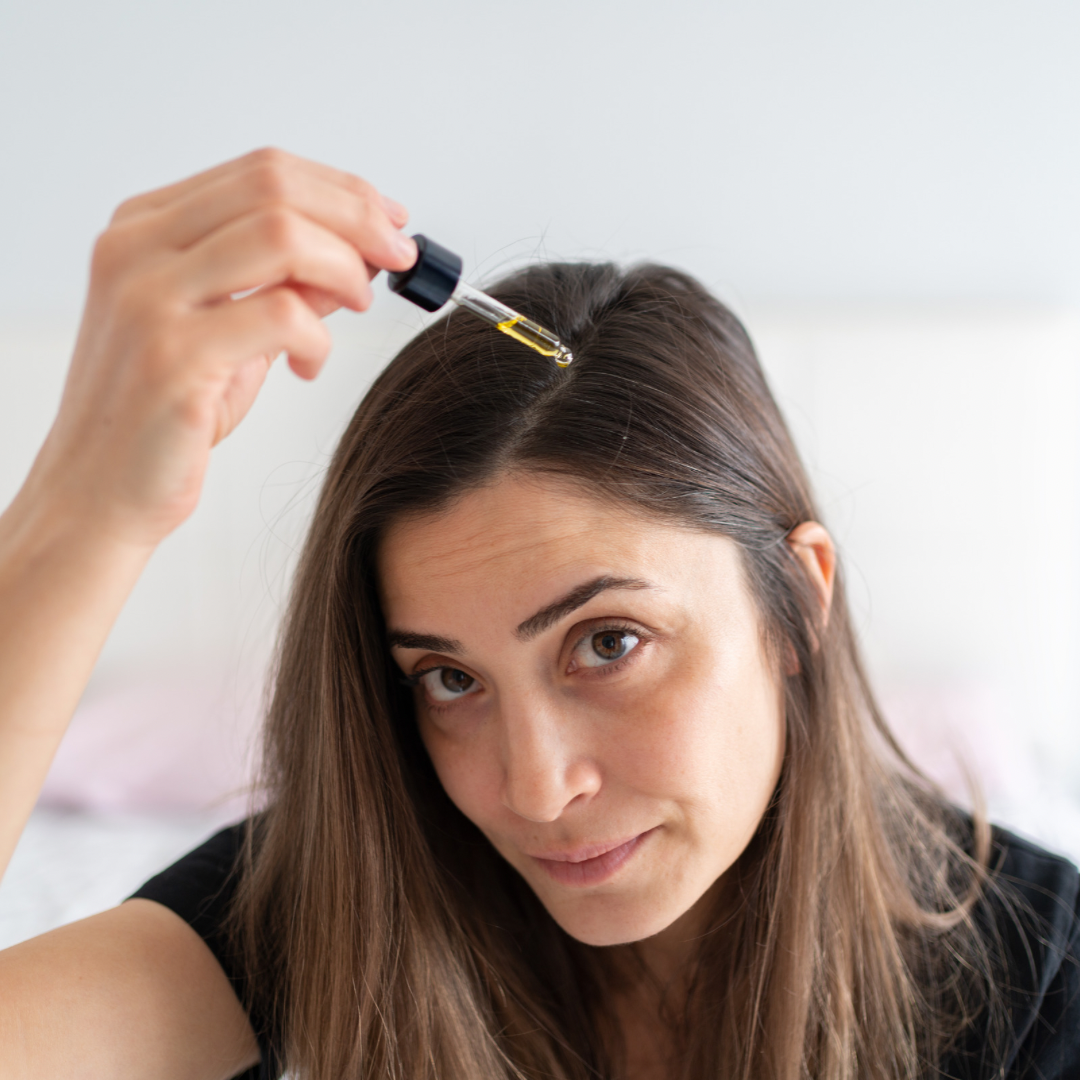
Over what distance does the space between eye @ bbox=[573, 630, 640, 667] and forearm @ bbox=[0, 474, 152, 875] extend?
429mm

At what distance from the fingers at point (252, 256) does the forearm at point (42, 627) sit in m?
0.16

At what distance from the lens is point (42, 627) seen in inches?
21.7

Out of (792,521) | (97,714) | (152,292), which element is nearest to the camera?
(152,292)

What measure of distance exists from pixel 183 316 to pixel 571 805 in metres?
0.56

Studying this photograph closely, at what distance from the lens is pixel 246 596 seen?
2.04 meters

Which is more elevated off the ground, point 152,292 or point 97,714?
point 152,292

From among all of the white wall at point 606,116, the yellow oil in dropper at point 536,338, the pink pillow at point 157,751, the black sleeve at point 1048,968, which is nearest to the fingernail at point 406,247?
the yellow oil in dropper at point 536,338

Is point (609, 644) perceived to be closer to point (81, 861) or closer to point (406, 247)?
point (406, 247)

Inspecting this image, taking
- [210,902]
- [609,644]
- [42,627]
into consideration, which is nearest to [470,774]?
[609,644]

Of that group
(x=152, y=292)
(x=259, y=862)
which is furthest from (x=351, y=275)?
(x=259, y=862)

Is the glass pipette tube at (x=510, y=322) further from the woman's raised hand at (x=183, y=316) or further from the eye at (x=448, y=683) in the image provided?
the eye at (x=448, y=683)

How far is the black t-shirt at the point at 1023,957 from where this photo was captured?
3.21 feet

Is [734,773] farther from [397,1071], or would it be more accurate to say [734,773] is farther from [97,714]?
[97,714]

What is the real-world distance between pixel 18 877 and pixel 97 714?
44cm
